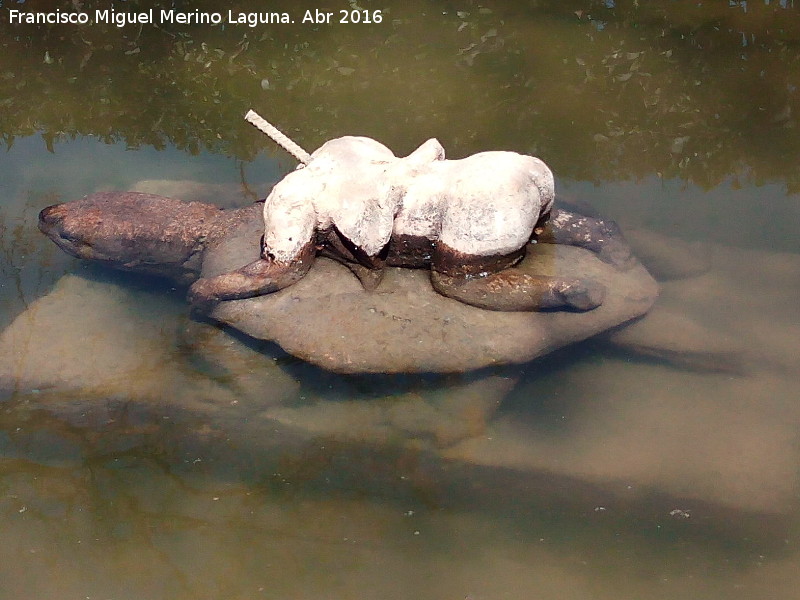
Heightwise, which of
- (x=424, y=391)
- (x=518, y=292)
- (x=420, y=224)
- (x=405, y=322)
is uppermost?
(x=420, y=224)

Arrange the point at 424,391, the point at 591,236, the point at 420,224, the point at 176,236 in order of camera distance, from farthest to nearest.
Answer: the point at 176,236 < the point at 591,236 < the point at 420,224 < the point at 424,391

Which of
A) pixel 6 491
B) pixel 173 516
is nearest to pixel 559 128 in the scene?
pixel 173 516

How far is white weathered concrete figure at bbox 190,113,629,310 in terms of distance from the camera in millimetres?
3693

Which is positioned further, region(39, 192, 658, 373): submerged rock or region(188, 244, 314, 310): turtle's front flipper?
region(188, 244, 314, 310): turtle's front flipper

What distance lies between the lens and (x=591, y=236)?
425cm

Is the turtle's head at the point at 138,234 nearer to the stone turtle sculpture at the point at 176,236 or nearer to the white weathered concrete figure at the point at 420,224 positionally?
the stone turtle sculpture at the point at 176,236

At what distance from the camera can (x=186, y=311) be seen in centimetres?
423

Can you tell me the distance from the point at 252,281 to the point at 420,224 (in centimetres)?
94

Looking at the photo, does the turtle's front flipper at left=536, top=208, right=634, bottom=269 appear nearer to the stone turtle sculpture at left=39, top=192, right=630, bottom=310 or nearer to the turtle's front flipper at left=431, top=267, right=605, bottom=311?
the stone turtle sculpture at left=39, top=192, right=630, bottom=310

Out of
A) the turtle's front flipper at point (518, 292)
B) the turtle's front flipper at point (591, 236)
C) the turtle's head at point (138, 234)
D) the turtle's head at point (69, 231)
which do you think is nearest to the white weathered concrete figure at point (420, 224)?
the turtle's front flipper at point (518, 292)

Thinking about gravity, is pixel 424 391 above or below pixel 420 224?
below

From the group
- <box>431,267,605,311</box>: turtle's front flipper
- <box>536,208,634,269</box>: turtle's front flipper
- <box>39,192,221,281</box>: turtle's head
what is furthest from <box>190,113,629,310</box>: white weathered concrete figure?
<box>39,192,221,281</box>: turtle's head

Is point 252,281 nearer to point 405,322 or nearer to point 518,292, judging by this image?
point 405,322

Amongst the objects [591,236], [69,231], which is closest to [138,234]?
[69,231]
